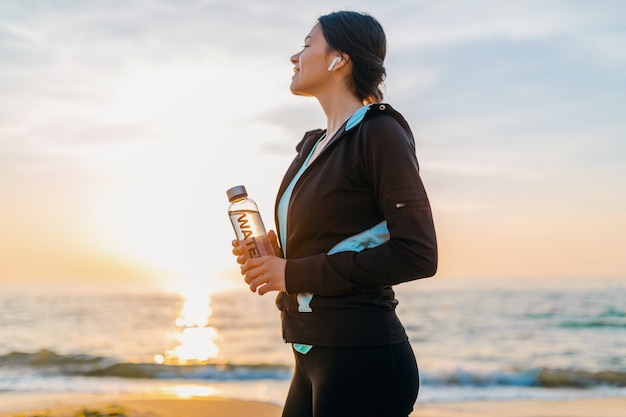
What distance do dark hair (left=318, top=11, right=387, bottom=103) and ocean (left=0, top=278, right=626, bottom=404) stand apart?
6.29 m

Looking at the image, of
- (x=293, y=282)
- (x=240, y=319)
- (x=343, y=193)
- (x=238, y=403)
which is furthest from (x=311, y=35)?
(x=240, y=319)

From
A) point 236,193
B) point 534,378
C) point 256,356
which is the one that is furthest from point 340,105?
point 256,356

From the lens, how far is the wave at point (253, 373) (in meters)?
10.1

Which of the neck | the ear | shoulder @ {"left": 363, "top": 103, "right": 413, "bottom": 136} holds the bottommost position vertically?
shoulder @ {"left": 363, "top": 103, "right": 413, "bottom": 136}

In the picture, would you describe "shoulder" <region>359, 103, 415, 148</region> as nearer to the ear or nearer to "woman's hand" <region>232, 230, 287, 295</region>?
the ear

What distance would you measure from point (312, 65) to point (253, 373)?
29.8ft

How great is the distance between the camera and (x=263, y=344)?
48.1 feet

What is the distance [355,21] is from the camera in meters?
2.13

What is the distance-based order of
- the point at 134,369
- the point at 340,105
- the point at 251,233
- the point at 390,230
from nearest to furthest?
1. the point at 390,230
2. the point at 251,233
3. the point at 340,105
4. the point at 134,369

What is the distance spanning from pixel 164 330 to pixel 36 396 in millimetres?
9936

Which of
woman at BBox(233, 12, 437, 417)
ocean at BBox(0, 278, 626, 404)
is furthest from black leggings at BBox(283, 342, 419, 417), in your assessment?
ocean at BBox(0, 278, 626, 404)

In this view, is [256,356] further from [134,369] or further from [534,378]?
[534,378]

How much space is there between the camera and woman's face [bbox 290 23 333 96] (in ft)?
6.98

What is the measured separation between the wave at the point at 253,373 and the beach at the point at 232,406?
1819mm
